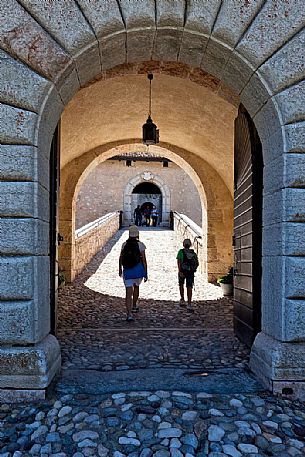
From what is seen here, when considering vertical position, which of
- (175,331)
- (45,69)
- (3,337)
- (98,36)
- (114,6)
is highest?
(114,6)

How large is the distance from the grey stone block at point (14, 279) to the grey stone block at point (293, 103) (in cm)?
213

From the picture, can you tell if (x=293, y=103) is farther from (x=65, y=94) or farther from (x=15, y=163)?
(x=15, y=163)

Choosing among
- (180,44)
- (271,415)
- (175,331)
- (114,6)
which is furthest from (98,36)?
(175,331)

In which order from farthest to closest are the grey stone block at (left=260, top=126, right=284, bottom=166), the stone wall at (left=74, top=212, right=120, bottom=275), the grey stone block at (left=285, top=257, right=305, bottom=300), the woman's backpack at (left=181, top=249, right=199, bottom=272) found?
the stone wall at (left=74, top=212, right=120, bottom=275)
the woman's backpack at (left=181, top=249, right=199, bottom=272)
the grey stone block at (left=260, top=126, right=284, bottom=166)
the grey stone block at (left=285, top=257, right=305, bottom=300)

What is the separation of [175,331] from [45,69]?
10.6ft

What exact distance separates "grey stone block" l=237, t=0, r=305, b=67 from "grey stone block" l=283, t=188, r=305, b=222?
1.00m

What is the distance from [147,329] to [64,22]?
345 cm

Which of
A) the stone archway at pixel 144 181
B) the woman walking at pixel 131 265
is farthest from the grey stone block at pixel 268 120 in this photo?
the stone archway at pixel 144 181

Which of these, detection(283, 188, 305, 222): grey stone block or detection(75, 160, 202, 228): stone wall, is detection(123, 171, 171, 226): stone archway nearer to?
detection(75, 160, 202, 228): stone wall

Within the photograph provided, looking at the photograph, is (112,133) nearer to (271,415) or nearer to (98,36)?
(98,36)

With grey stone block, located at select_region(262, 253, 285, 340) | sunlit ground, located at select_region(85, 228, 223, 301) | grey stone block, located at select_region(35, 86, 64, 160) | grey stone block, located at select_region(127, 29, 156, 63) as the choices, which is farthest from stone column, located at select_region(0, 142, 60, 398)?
sunlit ground, located at select_region(85, 228, 223, 301)

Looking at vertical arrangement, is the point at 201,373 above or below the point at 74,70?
below

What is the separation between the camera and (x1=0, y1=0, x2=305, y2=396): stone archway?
2.56 meters

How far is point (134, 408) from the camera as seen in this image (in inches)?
94.3
